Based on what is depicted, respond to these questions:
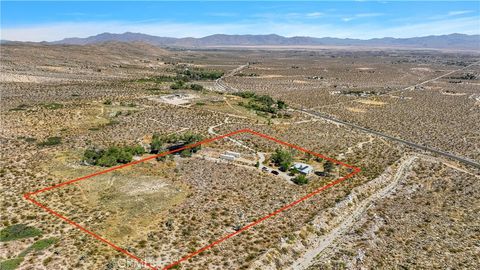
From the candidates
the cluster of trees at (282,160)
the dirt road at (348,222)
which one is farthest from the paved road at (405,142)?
the cluster of trees at (282,160)

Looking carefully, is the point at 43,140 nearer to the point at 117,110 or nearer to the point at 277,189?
the point at 117,110

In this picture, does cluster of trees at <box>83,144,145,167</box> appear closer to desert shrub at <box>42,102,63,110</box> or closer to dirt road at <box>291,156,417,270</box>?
dirt road at <box>291,156,417,270</box>

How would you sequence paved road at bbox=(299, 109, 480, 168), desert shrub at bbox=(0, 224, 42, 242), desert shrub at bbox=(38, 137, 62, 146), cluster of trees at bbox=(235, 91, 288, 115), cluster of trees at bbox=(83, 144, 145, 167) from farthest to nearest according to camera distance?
1. cluster of trees at bbox=(235, 91, 288, 115)
2. paved road at bbox=(299, 109, 480, 168)
3. desert shrub at bbox=(38, 137, 62, 146)
4. cluster of trees at bbox=(83, 144, 145, 167)
5. desert shrub at bbox=(0, 224, 42, 242)

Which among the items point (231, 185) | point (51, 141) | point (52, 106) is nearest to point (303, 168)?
point (231, 185)

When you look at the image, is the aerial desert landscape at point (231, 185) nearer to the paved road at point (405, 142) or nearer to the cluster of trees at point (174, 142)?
the cluster of trees at point (174, 142)

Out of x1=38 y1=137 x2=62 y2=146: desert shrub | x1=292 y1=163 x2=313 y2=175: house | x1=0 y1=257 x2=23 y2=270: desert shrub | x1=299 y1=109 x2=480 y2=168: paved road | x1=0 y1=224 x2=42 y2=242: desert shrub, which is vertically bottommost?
x1=299 y1=109 x2=480 y2=168: paved road

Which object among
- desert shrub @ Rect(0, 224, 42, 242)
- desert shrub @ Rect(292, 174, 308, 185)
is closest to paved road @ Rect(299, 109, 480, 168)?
desert shrub @ Rect(292, 174, 308, 185)

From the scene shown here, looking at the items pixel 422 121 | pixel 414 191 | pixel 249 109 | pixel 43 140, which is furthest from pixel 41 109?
pixel 422 121
